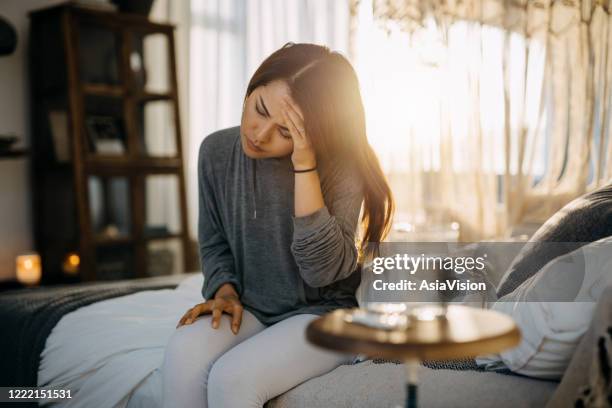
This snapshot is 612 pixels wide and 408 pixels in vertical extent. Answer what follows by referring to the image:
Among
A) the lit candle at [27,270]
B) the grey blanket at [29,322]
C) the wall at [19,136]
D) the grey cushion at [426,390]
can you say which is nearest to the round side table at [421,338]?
the grey cushion at [426,390]

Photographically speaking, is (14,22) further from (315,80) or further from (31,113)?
(315,80)

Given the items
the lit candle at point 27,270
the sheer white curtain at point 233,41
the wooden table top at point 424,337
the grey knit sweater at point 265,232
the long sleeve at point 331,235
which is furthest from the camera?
the sheer white curtain at point 233,41

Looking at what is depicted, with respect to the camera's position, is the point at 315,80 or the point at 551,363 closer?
the point at 551,363

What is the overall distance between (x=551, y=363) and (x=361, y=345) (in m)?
0.57

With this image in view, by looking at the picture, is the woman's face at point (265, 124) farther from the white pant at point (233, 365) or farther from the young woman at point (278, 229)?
the white pant at point (233, 365)

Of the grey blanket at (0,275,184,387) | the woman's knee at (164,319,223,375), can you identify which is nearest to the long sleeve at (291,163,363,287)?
the woman's knee at (164,319,223,375)

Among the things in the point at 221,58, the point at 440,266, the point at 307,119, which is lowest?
the point at 440,266

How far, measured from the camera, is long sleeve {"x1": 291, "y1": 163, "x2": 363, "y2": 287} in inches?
50.6

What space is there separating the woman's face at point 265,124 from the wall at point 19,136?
2306 millimetres

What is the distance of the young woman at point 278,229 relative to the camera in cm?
124

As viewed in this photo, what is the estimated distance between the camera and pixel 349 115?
142cm

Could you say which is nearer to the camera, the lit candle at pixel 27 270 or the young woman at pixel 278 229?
the young woman at pixel 278 229

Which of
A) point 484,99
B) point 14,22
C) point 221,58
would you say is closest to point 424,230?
point 484,99

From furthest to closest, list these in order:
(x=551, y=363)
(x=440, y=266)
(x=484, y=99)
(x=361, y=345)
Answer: (x=484, y=99)
(x=440, y=266)
(x=551, y=363)
(x=361, y=345)
